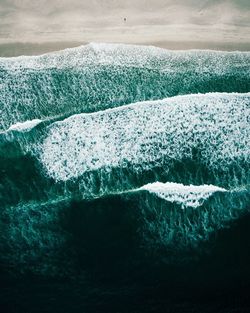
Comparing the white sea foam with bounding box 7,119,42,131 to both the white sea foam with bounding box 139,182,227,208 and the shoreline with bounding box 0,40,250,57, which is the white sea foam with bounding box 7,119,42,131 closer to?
the shoreline with bounding box 0,40,250,57

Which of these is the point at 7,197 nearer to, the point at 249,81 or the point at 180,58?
the point at 180,58

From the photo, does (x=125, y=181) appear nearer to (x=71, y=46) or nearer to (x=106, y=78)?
(x=106, y=78)

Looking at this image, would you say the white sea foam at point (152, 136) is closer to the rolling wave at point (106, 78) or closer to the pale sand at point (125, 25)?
the rolling wave at point (106, 78)

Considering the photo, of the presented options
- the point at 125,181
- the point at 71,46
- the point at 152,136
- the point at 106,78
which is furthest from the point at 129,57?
the point at 125,181

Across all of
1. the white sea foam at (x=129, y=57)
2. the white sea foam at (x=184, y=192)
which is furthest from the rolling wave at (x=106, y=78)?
the white sea foam at (x=184, y=192)

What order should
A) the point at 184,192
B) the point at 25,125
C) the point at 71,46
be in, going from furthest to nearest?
the point at 71,46, the point at 25,125, the point at 184,192

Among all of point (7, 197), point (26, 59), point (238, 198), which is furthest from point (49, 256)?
point (26, 59)
